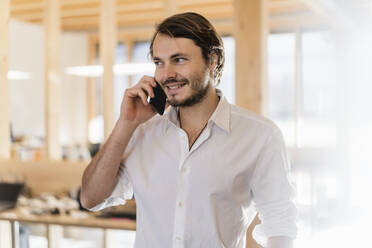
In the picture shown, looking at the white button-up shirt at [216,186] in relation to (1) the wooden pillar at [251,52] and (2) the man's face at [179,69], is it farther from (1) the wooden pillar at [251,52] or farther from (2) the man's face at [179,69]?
(1) the wooden pillar at [251,52]

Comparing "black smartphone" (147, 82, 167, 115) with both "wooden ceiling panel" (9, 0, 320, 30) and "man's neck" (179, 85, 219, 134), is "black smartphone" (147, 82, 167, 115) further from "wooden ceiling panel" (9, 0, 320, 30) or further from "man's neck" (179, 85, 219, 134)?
"wooden ceiling panel" (9, 0, 320, 30)

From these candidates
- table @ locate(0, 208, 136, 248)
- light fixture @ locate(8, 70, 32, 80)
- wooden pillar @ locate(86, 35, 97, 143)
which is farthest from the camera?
wooden pillar @ locate(86, 35, 97, 143)

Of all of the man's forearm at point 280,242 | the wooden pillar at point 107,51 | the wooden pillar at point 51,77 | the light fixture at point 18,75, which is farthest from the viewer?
the light fixture at point 18,75

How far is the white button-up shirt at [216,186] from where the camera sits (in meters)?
1.32

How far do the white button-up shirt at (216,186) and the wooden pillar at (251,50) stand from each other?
1.49m

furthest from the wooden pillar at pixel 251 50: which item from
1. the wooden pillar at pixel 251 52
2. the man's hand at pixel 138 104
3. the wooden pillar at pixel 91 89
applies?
the wooden pillar at pixel 91 89

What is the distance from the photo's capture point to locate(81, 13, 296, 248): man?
1.32 m

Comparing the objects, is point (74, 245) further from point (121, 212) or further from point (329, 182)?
point (329, 182)

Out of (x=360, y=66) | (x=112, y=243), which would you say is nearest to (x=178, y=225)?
(x=112, y=243)

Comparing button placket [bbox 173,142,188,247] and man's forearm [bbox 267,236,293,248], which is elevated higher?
button placket [bbox 173,142,188,247]

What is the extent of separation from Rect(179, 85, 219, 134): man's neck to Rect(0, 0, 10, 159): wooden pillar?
2.14 metres

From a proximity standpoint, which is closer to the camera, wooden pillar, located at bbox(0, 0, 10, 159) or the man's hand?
the man's hand

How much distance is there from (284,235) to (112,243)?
2123 mm

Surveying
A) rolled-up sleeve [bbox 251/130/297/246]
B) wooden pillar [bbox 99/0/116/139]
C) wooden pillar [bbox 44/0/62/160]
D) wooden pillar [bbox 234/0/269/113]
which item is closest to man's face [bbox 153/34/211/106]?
rolled-up sleeve [bbox 251/130/297/246]
